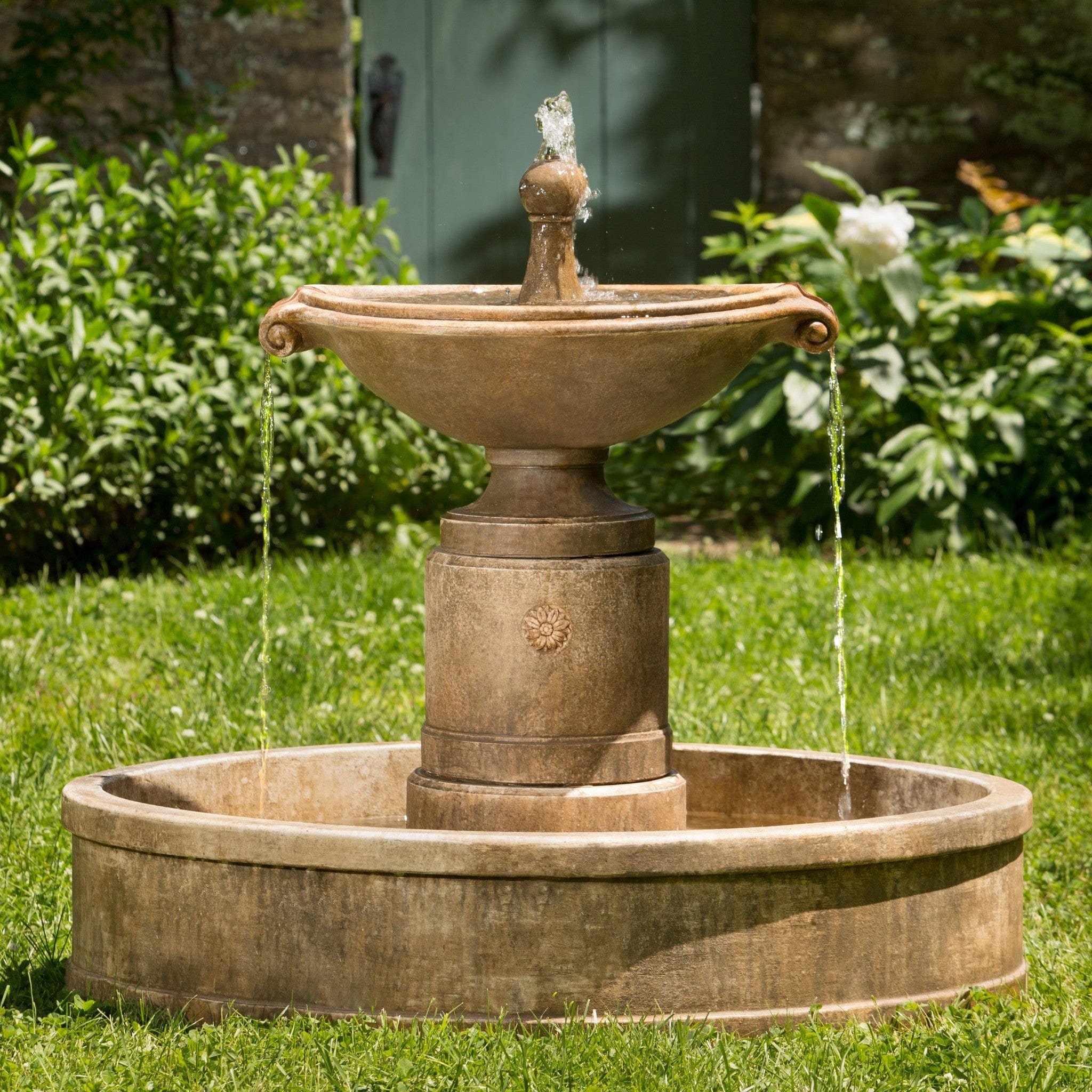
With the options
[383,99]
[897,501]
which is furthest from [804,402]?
[383,99]

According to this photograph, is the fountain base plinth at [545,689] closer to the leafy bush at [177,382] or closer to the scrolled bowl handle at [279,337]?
the scrolled bowl handle at [279,337]

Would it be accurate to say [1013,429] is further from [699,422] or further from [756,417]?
[699,422]

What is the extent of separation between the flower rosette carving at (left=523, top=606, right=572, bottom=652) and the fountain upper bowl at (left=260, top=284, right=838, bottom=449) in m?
0.30

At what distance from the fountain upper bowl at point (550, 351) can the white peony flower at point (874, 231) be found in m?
3.23

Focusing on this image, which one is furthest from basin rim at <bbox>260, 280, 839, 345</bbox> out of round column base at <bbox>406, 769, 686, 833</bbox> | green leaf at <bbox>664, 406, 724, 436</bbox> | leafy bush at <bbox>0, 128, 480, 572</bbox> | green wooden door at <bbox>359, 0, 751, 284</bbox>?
green wooden door at <bbox>359, 0, 751, 284</bbox>

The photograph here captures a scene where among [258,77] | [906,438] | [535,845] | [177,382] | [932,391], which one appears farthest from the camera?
[258,77]

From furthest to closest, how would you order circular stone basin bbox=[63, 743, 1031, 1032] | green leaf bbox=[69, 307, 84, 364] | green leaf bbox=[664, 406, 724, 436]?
green leaf bbox=[664, 406, 724, 436], green leaf bbox=[69, 307, 84, 364], circular stone basin bbox=[63, 743, 1031, 1032]

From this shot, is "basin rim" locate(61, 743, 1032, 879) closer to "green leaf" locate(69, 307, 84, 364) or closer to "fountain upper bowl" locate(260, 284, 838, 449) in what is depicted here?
"fountain upper bowl" locate(260, 284, 838, 449)

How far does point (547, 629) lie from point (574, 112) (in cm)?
526

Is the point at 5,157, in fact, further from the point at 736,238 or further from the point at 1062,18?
the point at 1062,18

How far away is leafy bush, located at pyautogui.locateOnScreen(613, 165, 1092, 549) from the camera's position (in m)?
6.12

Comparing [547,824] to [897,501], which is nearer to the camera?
[547,824]

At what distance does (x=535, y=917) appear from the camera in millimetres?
2402

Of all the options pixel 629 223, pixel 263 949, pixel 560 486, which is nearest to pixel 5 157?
pixel 629 223
